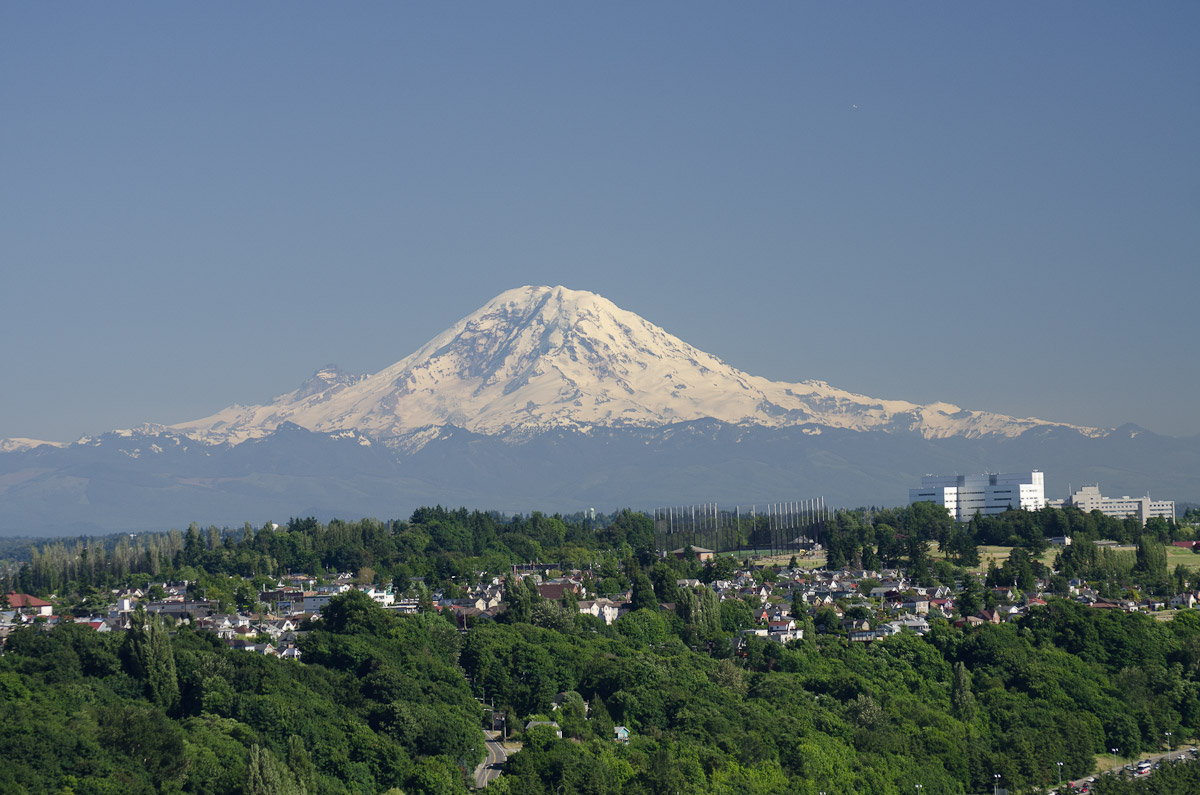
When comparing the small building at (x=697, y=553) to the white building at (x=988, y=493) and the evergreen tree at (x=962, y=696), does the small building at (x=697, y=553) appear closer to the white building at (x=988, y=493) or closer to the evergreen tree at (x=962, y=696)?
the white building at (x=988, y=493)

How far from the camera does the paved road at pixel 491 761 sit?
59.8m

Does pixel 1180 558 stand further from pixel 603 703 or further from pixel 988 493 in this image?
pixel 603 703

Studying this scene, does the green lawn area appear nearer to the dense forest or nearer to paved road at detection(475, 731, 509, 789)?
the dense forest

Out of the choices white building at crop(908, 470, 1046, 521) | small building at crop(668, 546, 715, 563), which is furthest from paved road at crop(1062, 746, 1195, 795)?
white building at crop(908, 470, 1046, 521)

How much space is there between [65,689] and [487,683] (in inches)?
761

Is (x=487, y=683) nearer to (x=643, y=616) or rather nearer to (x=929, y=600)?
(x=643, y=616)

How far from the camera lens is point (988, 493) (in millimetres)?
197125

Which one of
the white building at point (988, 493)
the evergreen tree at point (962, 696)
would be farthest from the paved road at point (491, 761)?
the white building at point (988, 493)

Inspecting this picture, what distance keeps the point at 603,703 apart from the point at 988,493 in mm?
135729

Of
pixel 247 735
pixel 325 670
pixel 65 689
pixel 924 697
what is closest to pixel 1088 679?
pixel 924 697

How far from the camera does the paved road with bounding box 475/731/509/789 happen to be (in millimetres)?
59750

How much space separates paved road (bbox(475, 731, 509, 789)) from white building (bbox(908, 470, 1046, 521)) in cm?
13159

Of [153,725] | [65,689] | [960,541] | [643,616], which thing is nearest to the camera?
[153,725]

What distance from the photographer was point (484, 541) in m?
150
